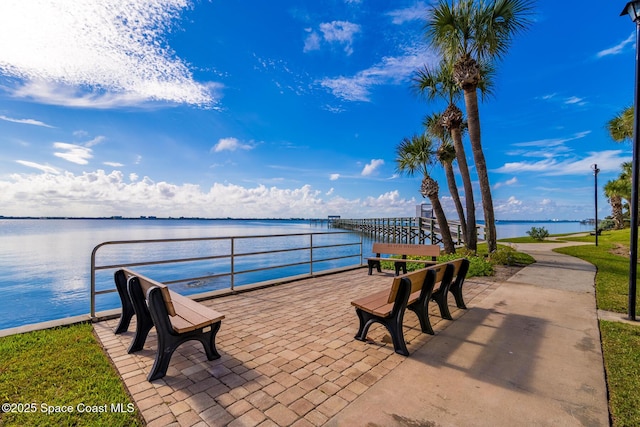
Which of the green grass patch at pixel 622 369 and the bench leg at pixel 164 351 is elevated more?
the bench leg at pixel 164 351

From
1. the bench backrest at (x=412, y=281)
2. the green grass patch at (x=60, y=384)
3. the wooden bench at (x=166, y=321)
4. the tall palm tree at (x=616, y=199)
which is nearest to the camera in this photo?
the green grass patch at (x=60, y=384)

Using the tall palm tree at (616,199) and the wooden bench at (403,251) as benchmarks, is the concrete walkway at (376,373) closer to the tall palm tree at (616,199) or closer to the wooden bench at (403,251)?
the wooden bench at (403,251)

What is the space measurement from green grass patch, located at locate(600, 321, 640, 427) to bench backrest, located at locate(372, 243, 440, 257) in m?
3.67

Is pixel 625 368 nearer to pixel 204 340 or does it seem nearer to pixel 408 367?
pixel 408 367

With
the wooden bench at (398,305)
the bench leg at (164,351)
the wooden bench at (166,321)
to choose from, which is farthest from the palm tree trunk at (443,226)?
the bench leg at (164,351)

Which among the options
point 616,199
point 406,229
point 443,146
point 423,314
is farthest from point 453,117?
point 616,199

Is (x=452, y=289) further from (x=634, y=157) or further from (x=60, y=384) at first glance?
(x=60, y=384)

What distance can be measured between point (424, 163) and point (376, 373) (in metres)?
12.4

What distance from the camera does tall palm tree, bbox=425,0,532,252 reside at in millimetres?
10289

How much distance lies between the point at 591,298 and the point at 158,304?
7.60 metres

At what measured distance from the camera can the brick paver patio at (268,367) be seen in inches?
94.1

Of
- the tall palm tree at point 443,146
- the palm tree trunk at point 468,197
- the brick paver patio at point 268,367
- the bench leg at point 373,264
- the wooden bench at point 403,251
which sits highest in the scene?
the tall palm tree at point 443,146

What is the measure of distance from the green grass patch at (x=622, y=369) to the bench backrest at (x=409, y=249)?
3670 mm

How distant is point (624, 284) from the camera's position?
7223 mm
